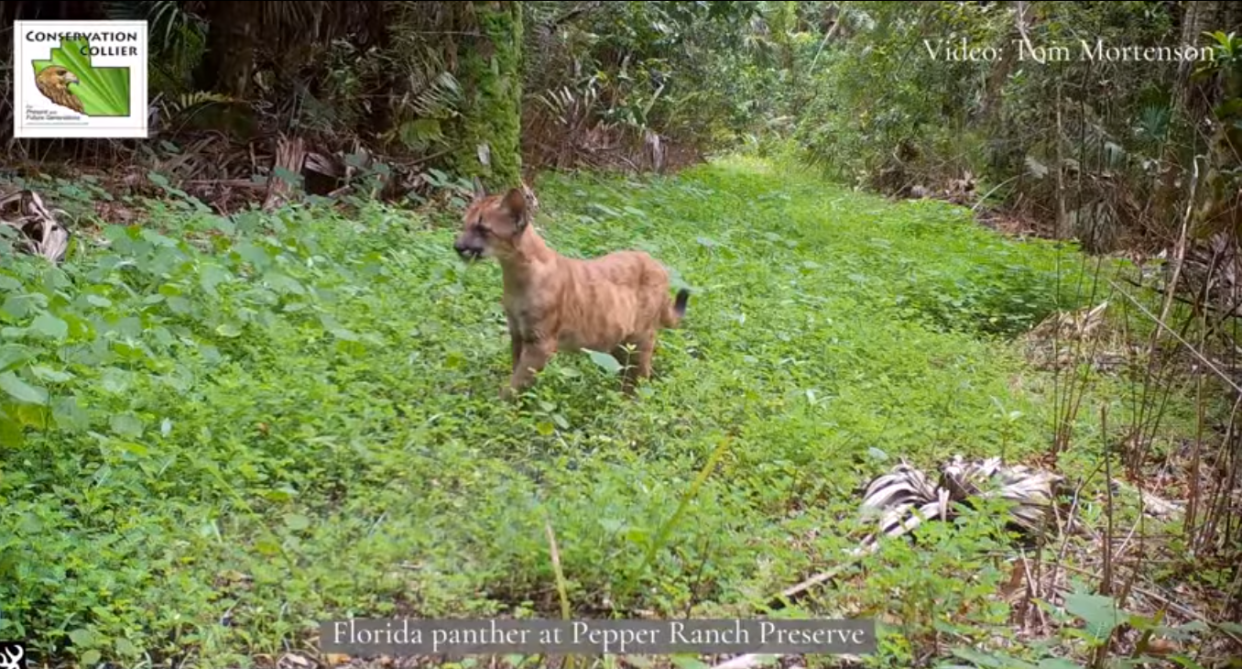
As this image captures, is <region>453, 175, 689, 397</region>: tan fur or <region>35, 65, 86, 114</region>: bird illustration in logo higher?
<region>35, 65, 86, 114</region>: bird illustration in logo

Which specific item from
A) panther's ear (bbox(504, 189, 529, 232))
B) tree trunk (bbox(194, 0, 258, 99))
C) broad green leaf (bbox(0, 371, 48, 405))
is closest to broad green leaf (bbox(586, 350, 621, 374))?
panther's ear (bbox(504, 189, 529, 232))

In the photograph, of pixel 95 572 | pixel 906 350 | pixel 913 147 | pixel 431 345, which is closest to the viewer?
pixel 95 572

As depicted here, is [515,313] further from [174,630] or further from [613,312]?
[174,630]

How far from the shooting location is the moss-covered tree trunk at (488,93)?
895 centimetres

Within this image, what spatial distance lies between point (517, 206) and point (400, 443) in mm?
1372

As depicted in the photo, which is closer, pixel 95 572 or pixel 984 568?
pixel 95 572

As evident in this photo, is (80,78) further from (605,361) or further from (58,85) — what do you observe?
(605,361)

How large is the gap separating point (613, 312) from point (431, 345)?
834 mm

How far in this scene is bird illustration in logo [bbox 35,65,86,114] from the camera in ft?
15.1

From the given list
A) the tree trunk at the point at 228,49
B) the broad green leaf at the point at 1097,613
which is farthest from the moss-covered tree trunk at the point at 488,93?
the broad green leaf at the point at 1097,613

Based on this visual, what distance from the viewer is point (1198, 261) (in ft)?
16.0

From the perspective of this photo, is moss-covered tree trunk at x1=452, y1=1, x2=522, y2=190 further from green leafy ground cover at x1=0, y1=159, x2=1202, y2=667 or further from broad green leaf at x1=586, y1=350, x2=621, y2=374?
broad green leaf at x1=586, y1=350, x2=621, y2=374

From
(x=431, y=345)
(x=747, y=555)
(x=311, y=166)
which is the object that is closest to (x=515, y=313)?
(x=431, y=345)

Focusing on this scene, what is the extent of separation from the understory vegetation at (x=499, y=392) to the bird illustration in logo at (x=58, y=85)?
0.78 m
